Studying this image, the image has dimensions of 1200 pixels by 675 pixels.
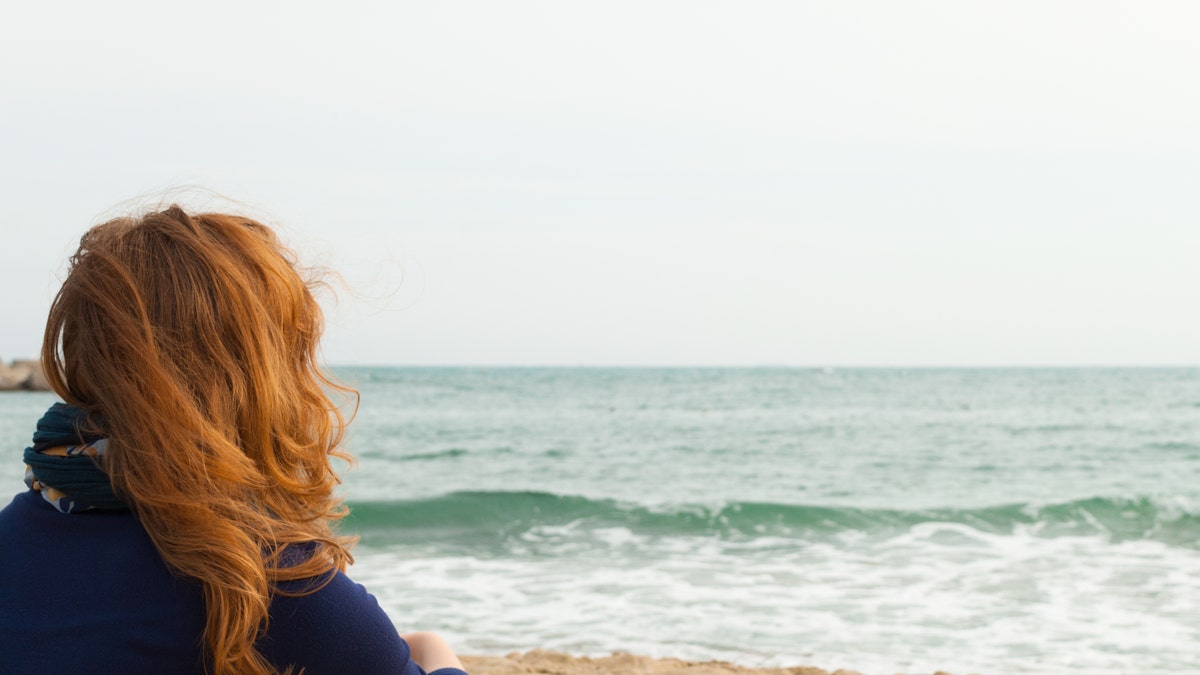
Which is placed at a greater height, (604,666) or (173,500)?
(173,500)

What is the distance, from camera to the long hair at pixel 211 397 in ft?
3.86

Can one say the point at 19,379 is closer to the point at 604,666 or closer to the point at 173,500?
the point at 604,666

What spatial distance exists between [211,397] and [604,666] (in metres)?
3.96

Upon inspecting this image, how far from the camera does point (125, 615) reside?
3.87 ft

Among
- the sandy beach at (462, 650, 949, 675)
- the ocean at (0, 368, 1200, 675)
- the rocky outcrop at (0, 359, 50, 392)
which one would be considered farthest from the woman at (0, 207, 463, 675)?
the rocky outcrop at (0, 359, 50, 392)

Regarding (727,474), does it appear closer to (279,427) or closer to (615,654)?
(615,654)

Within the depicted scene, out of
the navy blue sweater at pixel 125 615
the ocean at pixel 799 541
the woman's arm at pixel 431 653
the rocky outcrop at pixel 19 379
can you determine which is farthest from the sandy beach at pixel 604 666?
the rocky outcrop at pixel 19 379

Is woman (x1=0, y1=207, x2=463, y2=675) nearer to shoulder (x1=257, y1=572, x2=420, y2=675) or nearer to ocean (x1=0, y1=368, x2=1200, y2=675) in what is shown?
shoulder (x1=257, y1=572, x2=420, y2=675)

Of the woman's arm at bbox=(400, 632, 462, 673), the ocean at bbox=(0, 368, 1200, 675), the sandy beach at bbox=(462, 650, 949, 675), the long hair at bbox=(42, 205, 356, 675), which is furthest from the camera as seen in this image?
the ocean at bbox=(0, 368, 1200, 675)

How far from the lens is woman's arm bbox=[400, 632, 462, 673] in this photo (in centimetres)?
163

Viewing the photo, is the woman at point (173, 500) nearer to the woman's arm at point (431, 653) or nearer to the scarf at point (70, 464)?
the scarf at point (70, 464)

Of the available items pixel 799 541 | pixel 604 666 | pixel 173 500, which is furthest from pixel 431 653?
pixel 799 541

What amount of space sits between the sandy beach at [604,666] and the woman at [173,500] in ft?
12.0

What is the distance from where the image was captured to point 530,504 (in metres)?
11.2
